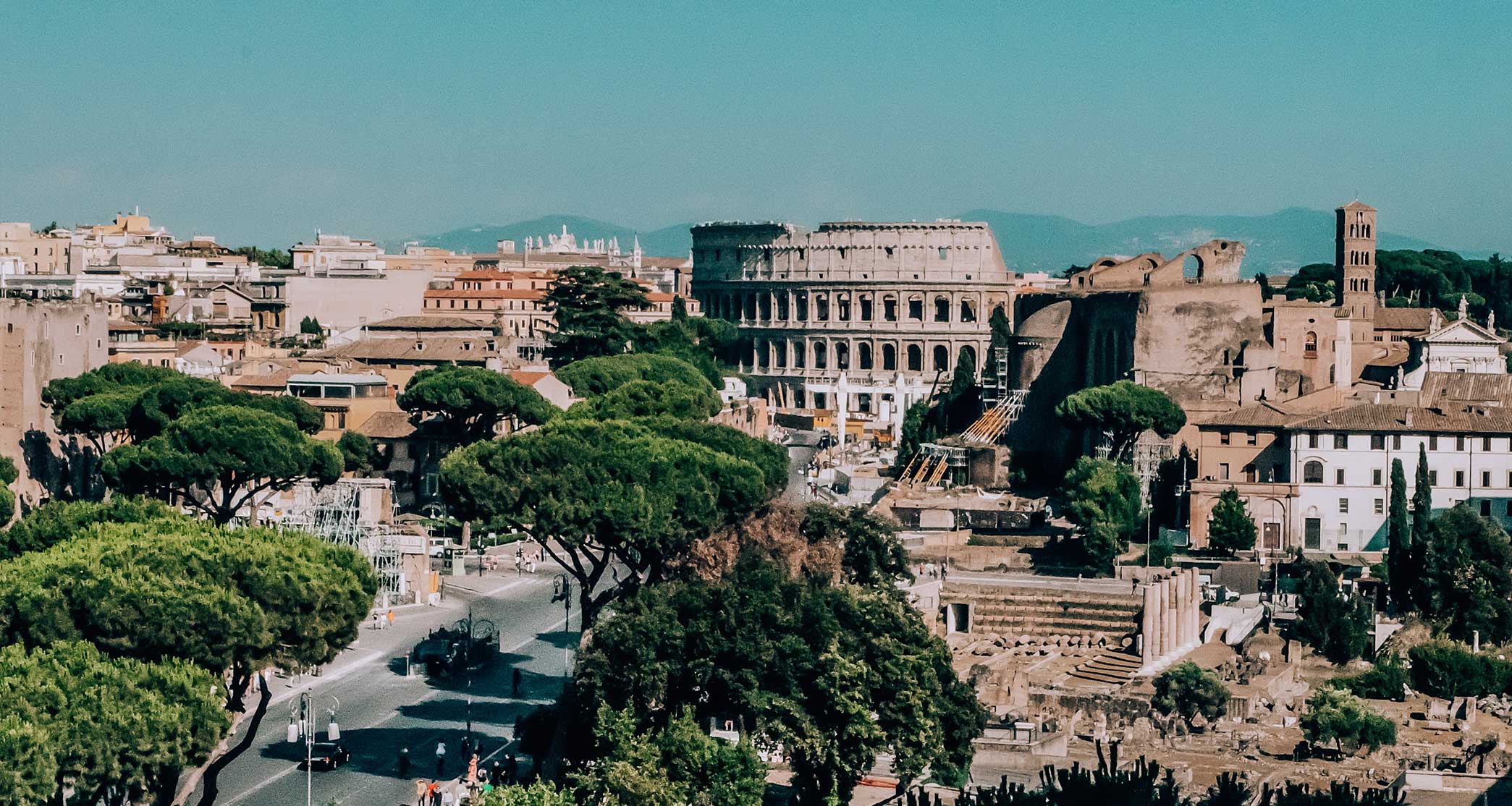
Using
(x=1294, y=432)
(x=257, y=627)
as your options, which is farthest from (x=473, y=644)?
(x=1294, y=432)

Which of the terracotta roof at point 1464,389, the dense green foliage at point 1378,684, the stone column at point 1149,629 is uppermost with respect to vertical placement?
the terracotta roof at point 1464,389

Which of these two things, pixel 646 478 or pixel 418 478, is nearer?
pixel 646 478

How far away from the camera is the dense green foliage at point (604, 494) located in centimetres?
4369

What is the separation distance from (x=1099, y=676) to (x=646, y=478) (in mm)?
9207

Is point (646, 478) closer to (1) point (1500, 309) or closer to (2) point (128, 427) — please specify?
(2) point (128, 427)

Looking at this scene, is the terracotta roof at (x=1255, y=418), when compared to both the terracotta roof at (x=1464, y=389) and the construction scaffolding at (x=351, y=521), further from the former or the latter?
the construction scaffolding at (x=351, y=521)

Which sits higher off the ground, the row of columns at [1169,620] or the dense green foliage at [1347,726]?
the row of columns at [1169,620]

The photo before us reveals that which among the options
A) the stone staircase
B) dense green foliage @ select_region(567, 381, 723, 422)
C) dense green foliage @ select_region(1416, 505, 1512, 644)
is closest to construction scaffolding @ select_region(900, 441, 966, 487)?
dense green foliage @ select_region(567, 381, 723, 422)

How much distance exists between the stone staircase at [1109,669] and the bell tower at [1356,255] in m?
43.5

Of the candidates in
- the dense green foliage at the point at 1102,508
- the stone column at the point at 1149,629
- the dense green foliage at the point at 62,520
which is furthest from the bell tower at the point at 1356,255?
the dense green foliage at the point at 62,520

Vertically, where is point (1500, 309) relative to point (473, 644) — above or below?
above

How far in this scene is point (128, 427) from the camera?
6544 cm

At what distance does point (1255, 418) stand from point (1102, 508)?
524 centimetres

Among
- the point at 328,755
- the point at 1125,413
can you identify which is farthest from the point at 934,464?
the point at 328,755
